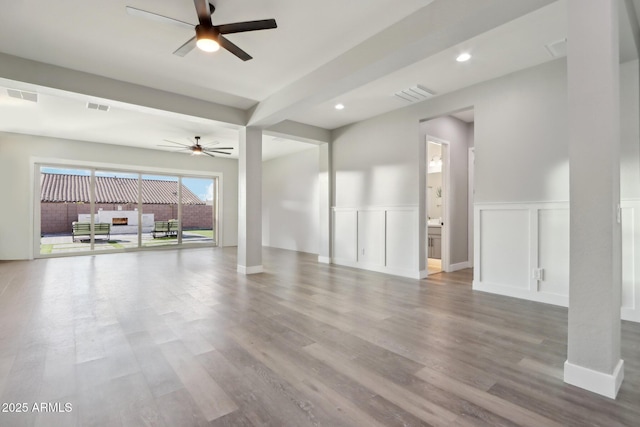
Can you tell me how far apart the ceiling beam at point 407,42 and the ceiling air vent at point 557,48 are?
1285mm

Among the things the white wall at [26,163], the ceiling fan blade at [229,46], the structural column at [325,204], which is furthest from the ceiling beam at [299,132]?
the white wall at [26,163]

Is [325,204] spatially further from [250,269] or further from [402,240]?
[250,269]

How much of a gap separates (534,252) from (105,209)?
9604 mm

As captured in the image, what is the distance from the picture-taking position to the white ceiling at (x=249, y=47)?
2670 millimetres

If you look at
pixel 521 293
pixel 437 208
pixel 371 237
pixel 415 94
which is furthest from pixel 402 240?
pixel 437 208

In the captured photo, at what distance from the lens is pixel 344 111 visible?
211 inches

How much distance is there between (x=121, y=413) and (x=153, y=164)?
829cm

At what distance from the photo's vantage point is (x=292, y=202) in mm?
9227

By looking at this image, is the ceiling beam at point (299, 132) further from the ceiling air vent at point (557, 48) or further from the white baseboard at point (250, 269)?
Answer: the ceiling air vent at point (557, 48)

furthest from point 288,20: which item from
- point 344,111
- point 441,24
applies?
point 344,111

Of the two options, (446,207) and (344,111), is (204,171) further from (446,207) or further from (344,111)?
(446,207)

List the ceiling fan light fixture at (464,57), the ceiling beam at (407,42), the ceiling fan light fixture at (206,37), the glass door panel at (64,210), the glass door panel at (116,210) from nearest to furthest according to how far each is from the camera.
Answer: the ceiling beam at (407,42)
the ceiling fan light fixture at (206,37)
the ceiling fan light fixture at (464,57)
the glass door panel at (64,210)
the glass door panel at (116,210)

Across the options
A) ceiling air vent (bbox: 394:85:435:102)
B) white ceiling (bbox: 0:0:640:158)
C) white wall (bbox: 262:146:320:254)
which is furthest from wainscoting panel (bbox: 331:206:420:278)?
white wall (bbox: 262:146:320:254)

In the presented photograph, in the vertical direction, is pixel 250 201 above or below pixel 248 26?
below
